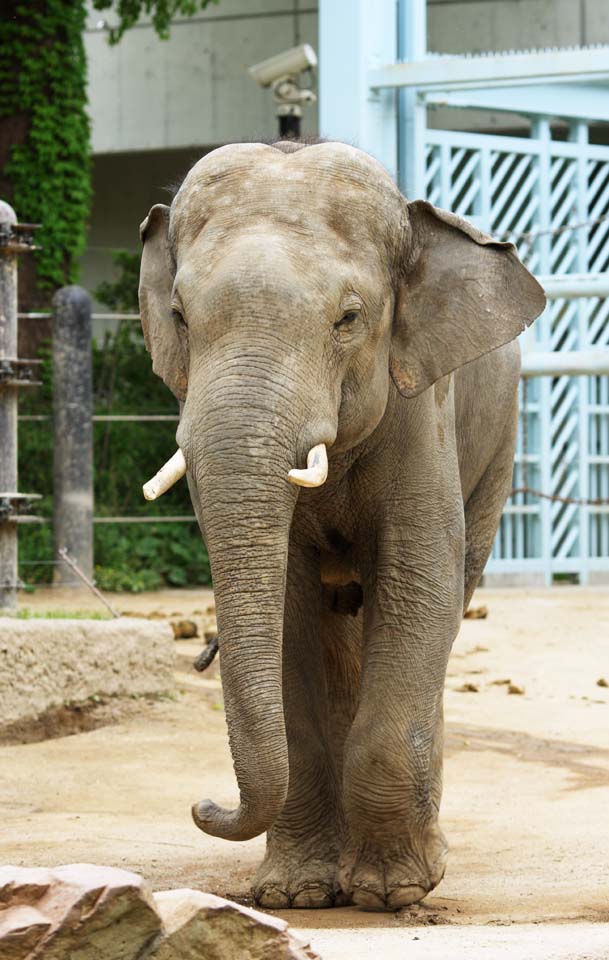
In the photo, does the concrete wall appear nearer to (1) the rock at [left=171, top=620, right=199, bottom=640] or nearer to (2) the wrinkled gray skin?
(1) the rock at [left=171, top=620, right=199, bottom=640]

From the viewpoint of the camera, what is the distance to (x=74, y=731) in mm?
7852

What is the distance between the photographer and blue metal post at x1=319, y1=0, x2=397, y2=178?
37.8ft

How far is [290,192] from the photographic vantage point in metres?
4.47

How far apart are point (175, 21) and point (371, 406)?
15.7 meters

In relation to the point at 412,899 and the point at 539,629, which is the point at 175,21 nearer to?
the point at 539,629

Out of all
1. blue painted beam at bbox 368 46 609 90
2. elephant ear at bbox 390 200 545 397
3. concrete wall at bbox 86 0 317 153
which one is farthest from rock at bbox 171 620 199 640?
concrete wall at bbox 86 0 317 153

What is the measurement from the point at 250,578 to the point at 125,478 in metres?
11.5

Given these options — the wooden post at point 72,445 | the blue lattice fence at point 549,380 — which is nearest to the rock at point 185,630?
the wooden post at point 72,445

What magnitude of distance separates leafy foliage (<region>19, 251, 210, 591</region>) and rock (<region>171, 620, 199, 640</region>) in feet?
11.1

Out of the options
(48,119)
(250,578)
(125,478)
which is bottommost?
(125,478)

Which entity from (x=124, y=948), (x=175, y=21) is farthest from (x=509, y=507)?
(x=124, y=948)

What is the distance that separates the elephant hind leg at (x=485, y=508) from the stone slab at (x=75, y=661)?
236cm

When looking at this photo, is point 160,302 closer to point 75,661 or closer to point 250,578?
point 250,578

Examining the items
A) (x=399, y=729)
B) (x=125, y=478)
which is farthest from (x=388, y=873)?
(x=125, y=478)
